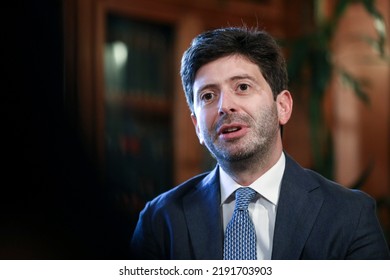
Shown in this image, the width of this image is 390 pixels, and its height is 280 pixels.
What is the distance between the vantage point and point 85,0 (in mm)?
1835

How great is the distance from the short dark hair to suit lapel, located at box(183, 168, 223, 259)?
0.68ft

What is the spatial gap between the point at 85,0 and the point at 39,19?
44 cm

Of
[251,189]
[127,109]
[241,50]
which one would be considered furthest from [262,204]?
[127,109]

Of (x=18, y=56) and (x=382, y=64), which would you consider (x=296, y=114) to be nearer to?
(x=382, y=64)

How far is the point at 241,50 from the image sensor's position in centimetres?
101

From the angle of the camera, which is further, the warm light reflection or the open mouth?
the warm light reflection

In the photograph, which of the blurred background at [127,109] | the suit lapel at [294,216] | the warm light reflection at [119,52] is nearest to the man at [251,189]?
the suit lapel at [294,216]

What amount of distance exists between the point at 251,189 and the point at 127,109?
97 centimetres

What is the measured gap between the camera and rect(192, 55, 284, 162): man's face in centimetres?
101

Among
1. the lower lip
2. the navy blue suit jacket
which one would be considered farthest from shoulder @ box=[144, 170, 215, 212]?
the lower lip

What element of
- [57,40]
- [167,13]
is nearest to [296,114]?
[167,13]

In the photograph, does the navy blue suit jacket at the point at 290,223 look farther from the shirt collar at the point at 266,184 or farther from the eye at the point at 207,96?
the eye at the point at 207,96

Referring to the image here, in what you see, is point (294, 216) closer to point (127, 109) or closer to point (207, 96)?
point (207, 96)

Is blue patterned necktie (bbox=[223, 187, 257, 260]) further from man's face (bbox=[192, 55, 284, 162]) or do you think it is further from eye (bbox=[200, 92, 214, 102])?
eye (bbox=[200, 92, 214, 102])
